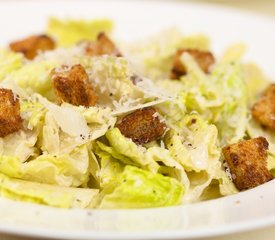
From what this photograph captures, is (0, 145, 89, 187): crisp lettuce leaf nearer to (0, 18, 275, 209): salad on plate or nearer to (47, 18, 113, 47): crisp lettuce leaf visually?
(0, 18, 275, 209): salad on plate

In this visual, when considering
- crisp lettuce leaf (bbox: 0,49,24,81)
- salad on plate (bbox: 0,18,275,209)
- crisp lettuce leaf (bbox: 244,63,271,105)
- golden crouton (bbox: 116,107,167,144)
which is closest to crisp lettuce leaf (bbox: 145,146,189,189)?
salad on plate (bbox: 0,18,275,209)

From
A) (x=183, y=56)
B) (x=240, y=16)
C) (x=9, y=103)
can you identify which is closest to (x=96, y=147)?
(x=9, y=103)

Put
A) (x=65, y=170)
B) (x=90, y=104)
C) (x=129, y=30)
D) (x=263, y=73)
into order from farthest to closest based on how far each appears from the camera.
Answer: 1. (x=129, y=30)
2. (x=263, y=73)
3. (x=90, y=104)
4. (x=65, y=170)

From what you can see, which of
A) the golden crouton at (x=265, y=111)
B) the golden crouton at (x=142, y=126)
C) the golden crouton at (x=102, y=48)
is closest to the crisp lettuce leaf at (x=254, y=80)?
the golden crouton at (x=265, y=111)

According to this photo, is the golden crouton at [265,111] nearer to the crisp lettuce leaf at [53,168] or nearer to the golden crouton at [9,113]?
the crisp lettuce leaf at [53,168]

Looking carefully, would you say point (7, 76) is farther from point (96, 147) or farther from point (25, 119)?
point (96, 147)
